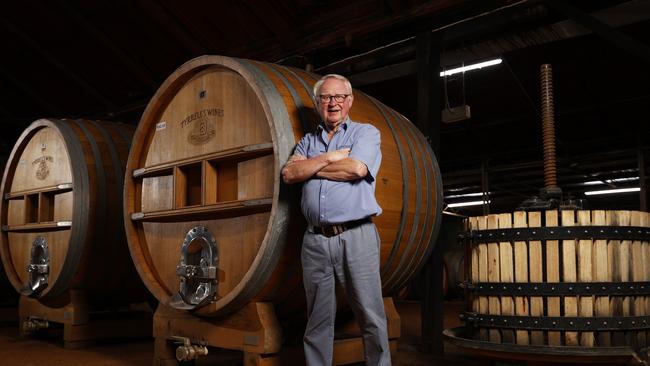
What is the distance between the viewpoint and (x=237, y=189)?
3.75 m

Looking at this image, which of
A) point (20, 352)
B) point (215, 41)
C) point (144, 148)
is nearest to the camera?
point (144, 148)

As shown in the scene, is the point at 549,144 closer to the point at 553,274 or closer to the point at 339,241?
the point at 553,274

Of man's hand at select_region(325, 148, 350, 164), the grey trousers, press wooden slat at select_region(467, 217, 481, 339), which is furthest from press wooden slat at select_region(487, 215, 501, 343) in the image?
man's hand at select_region(325, 148, 350, 164)

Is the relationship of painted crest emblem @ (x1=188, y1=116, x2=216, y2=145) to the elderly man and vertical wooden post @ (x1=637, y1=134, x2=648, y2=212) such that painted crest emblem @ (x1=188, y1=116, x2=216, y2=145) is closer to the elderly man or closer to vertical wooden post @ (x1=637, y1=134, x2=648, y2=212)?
the elderly man

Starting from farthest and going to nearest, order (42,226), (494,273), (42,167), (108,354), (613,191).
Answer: (613,191)
(42,167)
(42,226)
(108,354)
(494,273)

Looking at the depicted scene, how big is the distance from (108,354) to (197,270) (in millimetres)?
1865

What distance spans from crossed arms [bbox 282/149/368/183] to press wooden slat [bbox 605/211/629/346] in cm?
168

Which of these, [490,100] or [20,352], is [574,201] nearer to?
[20,352]

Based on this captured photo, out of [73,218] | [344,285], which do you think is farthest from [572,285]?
[73,218]

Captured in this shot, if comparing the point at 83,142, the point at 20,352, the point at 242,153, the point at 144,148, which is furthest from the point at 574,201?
the point at 20,352

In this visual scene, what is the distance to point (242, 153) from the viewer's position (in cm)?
356

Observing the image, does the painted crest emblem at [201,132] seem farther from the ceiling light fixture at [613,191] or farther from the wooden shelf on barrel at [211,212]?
the ceiling light fixture at [613,191]

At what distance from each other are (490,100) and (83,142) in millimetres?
6816

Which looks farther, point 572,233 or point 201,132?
point 201,132
